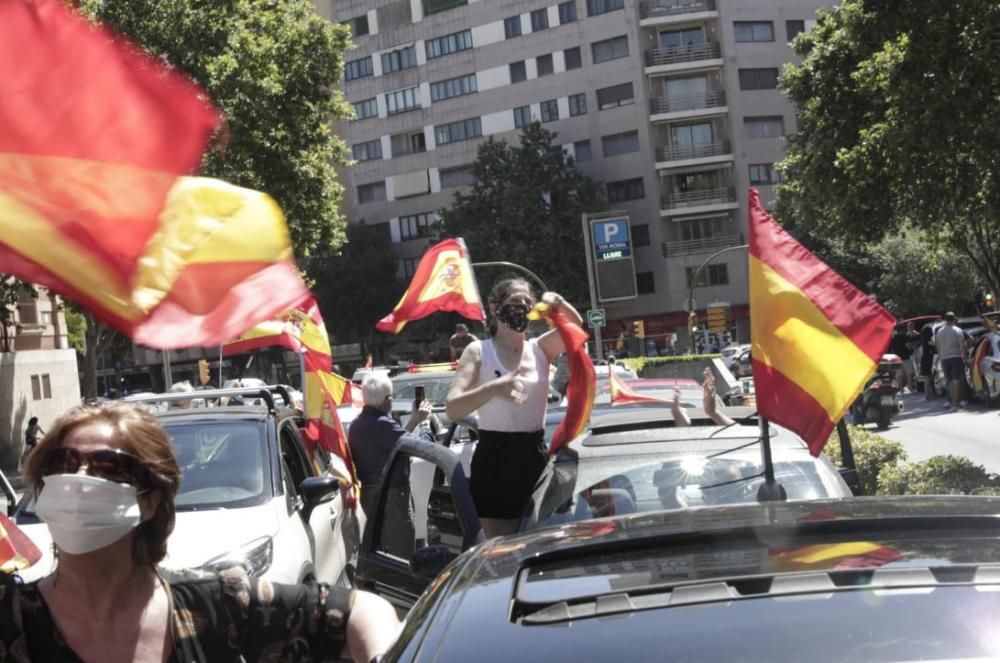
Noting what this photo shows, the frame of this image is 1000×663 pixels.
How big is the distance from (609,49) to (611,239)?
32.2 meters

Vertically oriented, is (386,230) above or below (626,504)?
above

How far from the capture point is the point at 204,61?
96.5ft

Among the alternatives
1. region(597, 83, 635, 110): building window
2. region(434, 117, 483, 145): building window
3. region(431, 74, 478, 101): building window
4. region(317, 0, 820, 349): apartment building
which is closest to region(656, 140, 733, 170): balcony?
region(317, 0, 820, 349): apartment building

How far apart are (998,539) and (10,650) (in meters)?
1.94

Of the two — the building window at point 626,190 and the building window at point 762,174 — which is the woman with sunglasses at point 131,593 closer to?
the building window at point 626,190

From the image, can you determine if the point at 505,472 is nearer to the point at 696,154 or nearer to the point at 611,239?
the point at 611,239

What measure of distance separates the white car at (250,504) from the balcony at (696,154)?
62.0 meters

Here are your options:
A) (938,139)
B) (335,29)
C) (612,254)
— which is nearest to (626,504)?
(938,139)

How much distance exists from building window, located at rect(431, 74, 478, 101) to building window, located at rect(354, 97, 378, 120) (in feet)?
13.3

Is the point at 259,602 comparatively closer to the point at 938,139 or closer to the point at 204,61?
the point at 938,139

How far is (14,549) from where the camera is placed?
18.1ft

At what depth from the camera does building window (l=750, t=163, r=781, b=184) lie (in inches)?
2771

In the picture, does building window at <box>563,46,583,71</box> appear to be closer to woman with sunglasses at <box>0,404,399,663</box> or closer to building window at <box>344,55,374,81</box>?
building window at <box>344,55,374,81</box>

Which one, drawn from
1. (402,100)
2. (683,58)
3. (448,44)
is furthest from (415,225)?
(683,58)
